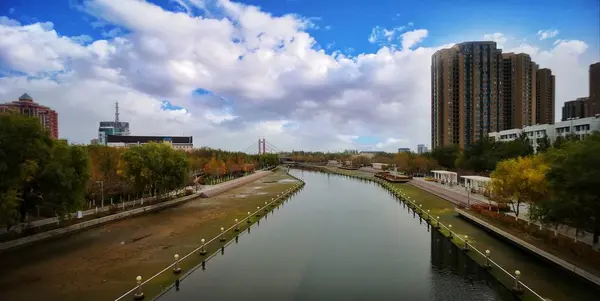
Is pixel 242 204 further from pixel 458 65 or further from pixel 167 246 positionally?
pixel 458 65

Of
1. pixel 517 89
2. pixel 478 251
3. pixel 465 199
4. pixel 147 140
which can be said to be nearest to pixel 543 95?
pixel 517 89

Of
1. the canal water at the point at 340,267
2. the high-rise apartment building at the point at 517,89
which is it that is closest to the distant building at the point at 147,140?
the high-rise apartment building at the point at 517,89

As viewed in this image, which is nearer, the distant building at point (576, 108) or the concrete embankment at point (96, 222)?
the concrete embankment at point (96, 222)

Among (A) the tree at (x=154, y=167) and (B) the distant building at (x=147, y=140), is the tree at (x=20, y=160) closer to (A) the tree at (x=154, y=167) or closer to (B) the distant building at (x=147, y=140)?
(A) the tree at (x=154, y=167)

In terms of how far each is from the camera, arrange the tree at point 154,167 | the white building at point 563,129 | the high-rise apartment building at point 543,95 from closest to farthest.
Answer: the tree at point 154,167 → the white building at point 563,129 → the high-rise apartment building at point 543,95

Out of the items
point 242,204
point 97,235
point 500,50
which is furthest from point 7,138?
point 500,50

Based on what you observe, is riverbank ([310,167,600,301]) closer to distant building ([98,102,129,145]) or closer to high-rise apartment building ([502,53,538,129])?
high-rise apartment building ([502,53,538,129])

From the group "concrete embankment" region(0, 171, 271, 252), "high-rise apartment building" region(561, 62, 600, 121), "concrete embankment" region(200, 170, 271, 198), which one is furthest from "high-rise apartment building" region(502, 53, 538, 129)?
"concrete embankment" region(0, 171, 271, 252)

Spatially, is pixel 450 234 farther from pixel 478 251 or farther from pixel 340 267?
pixel 340 267
